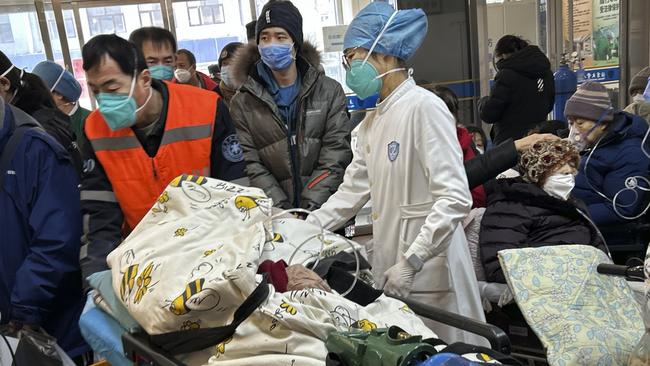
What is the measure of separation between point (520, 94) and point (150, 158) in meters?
3.60

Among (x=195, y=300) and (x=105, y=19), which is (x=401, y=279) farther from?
(x=105, y=19)

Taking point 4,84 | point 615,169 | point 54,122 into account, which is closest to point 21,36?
point 54,122

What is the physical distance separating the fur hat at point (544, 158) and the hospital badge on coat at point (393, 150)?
38.7 inches

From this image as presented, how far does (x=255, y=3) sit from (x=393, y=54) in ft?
16.2

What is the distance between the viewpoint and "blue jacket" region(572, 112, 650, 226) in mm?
3008

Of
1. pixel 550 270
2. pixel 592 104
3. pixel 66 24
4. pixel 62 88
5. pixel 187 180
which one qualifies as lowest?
pixel 550 270

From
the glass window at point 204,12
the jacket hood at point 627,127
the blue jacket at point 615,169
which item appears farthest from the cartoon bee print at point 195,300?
the glass window at point 204,12

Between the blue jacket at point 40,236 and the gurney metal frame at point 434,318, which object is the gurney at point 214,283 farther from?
the blue jacket at point 40,236

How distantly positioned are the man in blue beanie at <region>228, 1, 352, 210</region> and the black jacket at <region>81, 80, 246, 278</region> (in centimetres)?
43

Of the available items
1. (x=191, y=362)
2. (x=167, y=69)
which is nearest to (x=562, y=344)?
(x=191, y=362)

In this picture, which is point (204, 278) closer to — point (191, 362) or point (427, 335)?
point (191, 362)

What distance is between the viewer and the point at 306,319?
134 centimetres

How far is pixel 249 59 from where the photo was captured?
2.79m

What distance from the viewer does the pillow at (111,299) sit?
1.58 m
